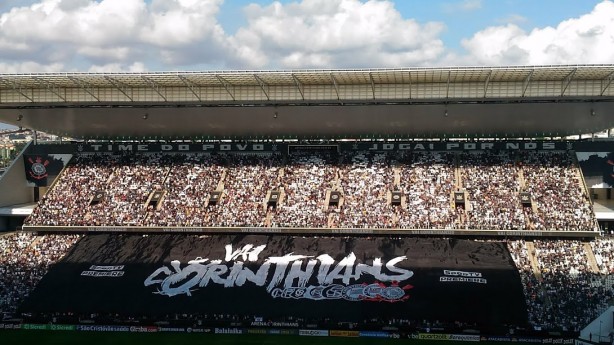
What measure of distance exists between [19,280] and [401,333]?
86.3 feet

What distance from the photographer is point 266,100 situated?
51.7 m

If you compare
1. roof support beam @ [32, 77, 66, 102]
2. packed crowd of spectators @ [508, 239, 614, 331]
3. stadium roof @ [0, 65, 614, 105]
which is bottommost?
packed crowd of spectators @ [508, 239, 614, 331]

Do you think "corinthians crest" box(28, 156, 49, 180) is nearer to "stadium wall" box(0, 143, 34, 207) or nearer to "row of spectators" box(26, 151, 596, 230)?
"stadium wall" box(0, 143, 34, 207)

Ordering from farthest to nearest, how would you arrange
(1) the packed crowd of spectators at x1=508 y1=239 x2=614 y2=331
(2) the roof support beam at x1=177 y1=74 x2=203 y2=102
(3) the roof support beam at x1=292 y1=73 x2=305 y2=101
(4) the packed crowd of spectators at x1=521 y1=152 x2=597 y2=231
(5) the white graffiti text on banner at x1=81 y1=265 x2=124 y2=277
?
(3) the roof support beam at x1=292 y1=73 x2=305 y2=101 < (2) the roof support beam at x1=177 y1=74 x2=203 y2=102 < (4) the packed crowd of spectators at x1=521 y1=152 x2=597 y2=231 < (5) the white graffiti text on banner at x1=81 y1=265 x2=124 y2=277 < (1) the packed crowd of spectators at x1=508 y1=239 x2=614 y2=331

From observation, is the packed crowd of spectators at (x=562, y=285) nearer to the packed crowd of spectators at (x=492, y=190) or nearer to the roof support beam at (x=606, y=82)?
the packed crowd of spectators at (x=492, y=190)

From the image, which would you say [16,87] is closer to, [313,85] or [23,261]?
[23,261]

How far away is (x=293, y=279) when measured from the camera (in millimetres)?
43031

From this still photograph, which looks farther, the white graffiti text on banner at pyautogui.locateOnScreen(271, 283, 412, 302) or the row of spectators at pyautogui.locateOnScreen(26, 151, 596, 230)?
the row of spectators at pyautogui.locateOnScreen(26, 151, 596, 230)

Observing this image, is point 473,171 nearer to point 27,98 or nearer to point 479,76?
point 479,76

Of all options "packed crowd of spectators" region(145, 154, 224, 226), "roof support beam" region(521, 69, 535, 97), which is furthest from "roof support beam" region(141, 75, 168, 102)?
"roof support beam" region(521, 69, 535, 97)

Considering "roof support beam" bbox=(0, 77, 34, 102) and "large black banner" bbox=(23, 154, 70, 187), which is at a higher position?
"roof support beam" bbox=(0, 77, 34, 102)

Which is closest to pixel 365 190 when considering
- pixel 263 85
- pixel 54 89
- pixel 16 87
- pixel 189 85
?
pixel 263 85

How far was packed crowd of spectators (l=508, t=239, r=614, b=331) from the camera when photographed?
37625 mm

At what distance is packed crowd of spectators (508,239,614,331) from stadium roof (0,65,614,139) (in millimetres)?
11172
